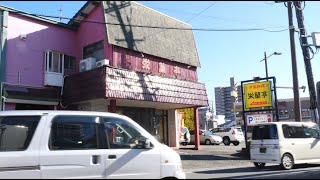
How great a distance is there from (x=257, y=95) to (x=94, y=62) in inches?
385

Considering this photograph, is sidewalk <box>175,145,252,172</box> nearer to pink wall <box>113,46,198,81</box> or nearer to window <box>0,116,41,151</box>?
pink wall <box>113,46,198,81</box>

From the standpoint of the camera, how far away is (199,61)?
28.9 meters

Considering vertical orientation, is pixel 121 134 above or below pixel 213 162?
above

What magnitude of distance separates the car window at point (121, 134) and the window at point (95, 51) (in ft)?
49.0

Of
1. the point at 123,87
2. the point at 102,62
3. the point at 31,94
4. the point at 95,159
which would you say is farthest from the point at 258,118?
the point at 95,159

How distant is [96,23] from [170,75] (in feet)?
20.3

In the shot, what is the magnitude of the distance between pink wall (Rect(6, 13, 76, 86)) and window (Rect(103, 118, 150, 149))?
49.1ft

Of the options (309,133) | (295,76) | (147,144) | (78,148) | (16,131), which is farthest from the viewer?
(295,76)

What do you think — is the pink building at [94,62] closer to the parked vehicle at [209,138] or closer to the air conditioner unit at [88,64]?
the air conditioner unit at [88,64]

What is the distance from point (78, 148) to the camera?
727 centimetres

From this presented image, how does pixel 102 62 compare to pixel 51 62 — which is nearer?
pixel 102 62

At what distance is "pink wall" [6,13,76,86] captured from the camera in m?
21.2

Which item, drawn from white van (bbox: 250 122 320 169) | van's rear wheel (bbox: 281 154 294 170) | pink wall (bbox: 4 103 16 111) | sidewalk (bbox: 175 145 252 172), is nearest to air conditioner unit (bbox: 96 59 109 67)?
pink wall (bbox: 4 103 16 111)

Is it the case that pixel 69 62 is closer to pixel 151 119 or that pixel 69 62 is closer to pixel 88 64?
pixel 88 64
